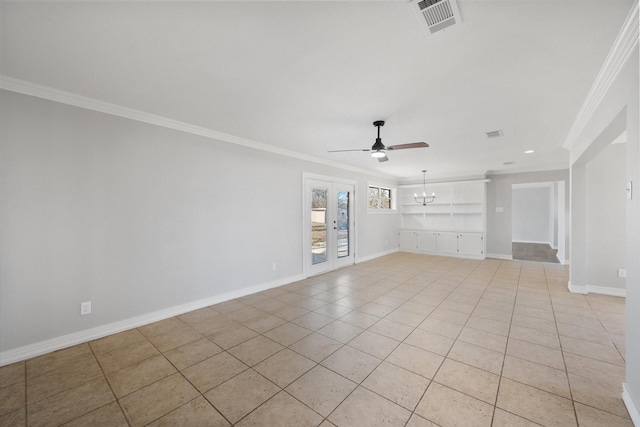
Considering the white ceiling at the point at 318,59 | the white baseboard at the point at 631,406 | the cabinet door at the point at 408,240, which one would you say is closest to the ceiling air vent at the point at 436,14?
the white ceiling at the point at 318,59

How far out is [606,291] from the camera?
13.5 feet

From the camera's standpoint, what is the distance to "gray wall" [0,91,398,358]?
2.33 m

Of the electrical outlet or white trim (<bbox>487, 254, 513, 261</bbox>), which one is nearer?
the electrical outlet

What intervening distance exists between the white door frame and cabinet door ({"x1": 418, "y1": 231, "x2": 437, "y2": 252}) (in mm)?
2832

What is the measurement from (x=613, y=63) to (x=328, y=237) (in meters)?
4.62

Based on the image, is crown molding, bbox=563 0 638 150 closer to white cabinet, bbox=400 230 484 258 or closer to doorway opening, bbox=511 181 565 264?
white cabinet, bbox=400 230 484 258

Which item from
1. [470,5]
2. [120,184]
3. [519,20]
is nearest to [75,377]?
[120,184]

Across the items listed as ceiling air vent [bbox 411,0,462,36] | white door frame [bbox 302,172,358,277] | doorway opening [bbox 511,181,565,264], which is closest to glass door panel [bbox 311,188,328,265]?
white door frame [bbox 302,172,358,277]

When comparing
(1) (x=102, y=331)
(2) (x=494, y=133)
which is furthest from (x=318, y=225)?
(1) (x=102, y=331)

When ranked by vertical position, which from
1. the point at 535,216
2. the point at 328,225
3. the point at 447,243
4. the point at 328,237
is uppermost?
the point at 535,216

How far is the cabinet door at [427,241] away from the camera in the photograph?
787 cm

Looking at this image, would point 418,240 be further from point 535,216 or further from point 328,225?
point 535,216

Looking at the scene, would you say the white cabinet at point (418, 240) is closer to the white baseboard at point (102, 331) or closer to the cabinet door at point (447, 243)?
the cabinet door at point (447, 243)

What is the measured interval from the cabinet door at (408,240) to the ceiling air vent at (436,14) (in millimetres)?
7278
